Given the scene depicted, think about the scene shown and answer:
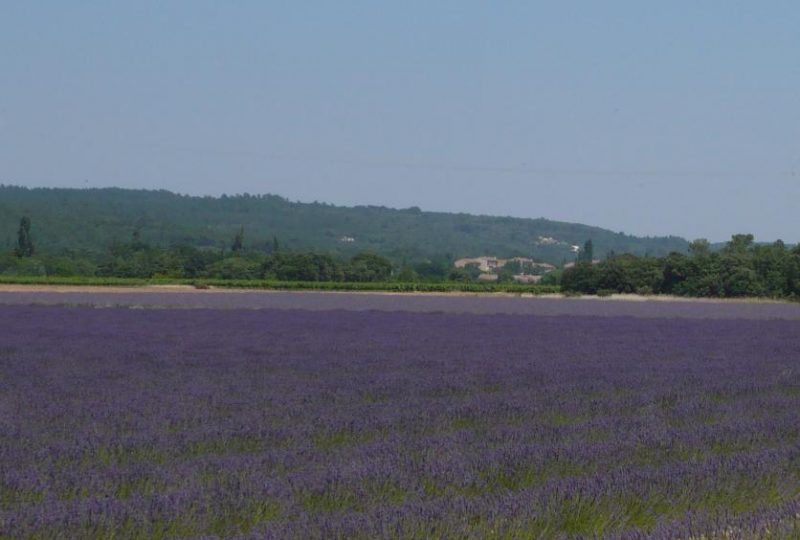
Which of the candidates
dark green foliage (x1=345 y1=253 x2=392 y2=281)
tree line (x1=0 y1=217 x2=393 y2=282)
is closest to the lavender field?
tree line (x1=0 y1=217 x2=393 y2=282)

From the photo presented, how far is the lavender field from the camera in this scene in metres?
4.98

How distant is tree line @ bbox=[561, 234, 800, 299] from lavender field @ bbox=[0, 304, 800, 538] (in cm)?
4484

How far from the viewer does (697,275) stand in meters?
61.3

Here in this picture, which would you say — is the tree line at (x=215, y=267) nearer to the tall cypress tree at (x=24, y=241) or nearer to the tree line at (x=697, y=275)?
the tree line at (x=697, y=275)

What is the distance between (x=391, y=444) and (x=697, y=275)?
56776 mm

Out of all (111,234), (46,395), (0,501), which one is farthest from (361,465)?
(111,234)

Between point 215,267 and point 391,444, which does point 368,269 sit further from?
point 391,444

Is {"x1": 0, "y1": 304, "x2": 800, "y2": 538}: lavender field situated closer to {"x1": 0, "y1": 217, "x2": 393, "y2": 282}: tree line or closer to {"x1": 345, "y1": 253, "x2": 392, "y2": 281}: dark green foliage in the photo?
{"x1": 0, "y1": 217, "x2": 393, "y2": 282}: tree line

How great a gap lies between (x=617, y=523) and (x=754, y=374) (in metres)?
9.45

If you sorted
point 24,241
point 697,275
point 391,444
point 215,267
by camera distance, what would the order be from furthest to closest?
point 24,241 → point 215,267 → point 697,275 → point 391,444

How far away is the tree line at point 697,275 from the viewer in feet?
195

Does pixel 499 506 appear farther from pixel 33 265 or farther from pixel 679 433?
pixel 33 265

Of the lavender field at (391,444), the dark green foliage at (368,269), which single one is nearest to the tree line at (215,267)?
the dark green foliage at (368,269)

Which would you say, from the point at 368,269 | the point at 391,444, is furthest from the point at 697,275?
the point at 391,444
